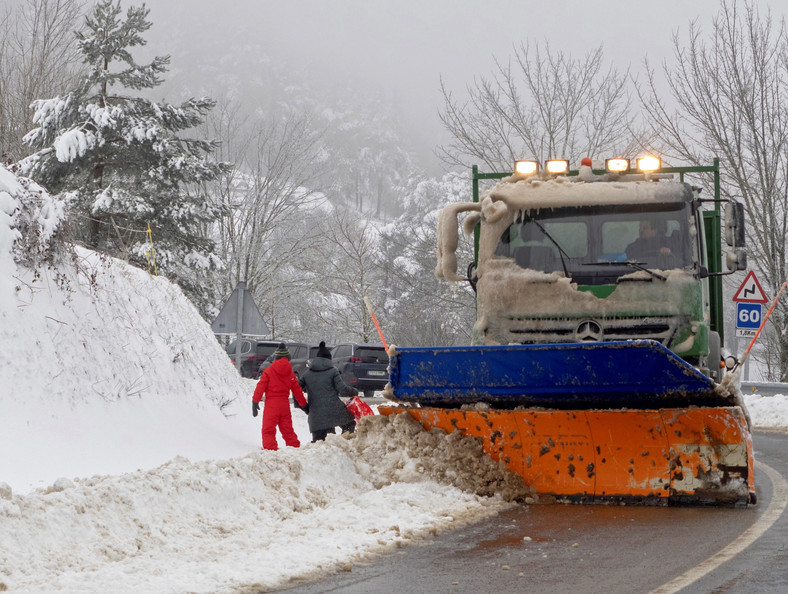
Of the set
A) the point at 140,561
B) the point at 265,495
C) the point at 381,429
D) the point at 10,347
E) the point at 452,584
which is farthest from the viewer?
the point at 10,347

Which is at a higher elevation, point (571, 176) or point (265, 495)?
point (571, 176)

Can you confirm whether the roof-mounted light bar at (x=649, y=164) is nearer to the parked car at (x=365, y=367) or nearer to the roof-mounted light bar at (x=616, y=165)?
the roof-mounted light bar at (x=616, y=165)

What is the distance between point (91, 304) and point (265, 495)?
19.8 feet

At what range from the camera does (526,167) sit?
9.60 metres

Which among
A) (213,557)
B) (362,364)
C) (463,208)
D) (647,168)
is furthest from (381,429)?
(362,364)

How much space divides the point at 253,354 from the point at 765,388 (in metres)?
16.8

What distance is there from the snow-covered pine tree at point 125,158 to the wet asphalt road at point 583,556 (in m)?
19.4

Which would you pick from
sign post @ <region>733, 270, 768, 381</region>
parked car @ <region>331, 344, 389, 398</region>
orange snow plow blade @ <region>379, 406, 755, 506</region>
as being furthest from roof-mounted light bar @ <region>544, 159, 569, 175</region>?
parked car @ <region>331, 344, 389, 398</region>

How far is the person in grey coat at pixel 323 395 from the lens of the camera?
1166 centimetres

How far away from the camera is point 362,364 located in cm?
2900

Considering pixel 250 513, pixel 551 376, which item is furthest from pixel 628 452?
pixel 250 513

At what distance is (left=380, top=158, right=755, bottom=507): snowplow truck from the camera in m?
7.74

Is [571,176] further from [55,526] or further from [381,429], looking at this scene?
[55,526]

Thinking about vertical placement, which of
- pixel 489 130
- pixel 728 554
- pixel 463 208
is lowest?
pixel 728 554
